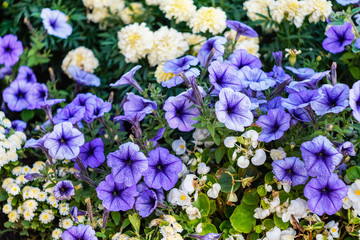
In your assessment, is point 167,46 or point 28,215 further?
point 167,46

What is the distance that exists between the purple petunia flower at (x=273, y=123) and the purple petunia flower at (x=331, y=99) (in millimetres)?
125

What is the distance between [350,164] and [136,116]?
101 centimetres

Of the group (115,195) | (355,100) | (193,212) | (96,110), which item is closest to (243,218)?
(193,212)

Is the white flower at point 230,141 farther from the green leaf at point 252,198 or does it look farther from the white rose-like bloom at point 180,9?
the white rose-like bloom at point 180,9

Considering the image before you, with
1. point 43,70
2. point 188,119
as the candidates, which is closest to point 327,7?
point 188,119

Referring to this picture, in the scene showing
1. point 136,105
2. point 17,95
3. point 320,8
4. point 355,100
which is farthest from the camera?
point 17,95

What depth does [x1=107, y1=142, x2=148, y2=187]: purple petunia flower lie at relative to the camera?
1771 mm

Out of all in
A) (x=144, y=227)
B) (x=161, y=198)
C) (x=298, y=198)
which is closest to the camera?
(x=298, y=198)

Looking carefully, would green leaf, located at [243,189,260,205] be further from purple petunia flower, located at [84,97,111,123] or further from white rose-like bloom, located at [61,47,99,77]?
white rose-like bloom, located at [61,47,99,77]

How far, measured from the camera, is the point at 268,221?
1.82 meters

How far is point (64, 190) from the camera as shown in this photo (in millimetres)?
1977

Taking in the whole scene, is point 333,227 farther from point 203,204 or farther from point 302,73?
point 302,73

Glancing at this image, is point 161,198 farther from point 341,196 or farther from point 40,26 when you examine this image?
point 40,26

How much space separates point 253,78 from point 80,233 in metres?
1.03
